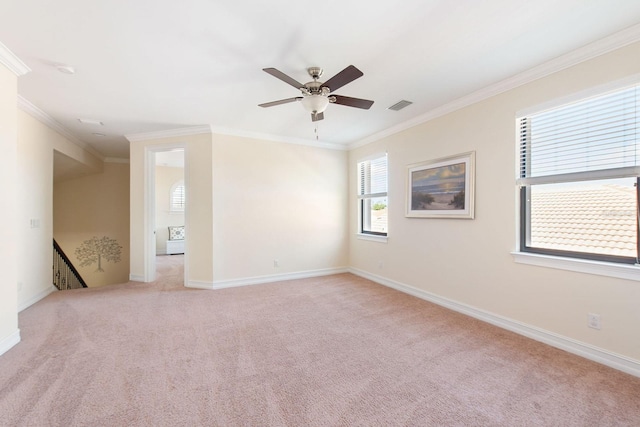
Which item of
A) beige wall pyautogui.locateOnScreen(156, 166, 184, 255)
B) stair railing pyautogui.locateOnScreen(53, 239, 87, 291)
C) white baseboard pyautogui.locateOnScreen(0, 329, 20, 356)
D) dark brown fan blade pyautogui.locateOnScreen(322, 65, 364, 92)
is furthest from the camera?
beige wall pyautogui.locateOnScreen(156, 166, 184, 255)

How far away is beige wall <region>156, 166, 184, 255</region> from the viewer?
813cm

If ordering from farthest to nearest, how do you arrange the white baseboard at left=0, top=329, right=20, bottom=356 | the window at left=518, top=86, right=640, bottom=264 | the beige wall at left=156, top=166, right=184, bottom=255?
the beige wall at left=156, top=166, right=184, bottom=255 → the white baseboard at left=0, top=329, right=20, bottom=356 → the window at left=518, top=86, right=640, bottom=264

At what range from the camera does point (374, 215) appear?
493 centimetres

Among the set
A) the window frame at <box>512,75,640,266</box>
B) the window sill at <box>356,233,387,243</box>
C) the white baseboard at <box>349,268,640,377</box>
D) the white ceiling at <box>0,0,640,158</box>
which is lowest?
the white baseboard at <box>349,268,640,377</box>

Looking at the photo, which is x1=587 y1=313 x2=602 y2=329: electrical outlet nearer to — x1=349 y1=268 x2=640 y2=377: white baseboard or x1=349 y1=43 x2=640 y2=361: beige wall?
x1=349 y1=43 x2=640 y2=361: beige wall

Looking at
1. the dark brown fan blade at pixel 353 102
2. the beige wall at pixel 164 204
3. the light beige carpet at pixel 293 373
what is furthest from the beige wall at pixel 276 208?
the beige wall at pixel 164 204

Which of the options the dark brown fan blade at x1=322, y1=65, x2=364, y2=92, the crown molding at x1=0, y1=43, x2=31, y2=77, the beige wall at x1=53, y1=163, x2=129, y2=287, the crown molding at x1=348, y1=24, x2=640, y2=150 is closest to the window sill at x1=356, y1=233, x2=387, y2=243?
the crown molding at x1=348, y1=24, x2=640, y2=150

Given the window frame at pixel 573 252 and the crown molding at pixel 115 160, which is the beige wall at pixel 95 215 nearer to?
the crown molding at pixel 115 160

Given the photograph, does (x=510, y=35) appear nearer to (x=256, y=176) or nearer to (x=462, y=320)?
(x=462, y=320)

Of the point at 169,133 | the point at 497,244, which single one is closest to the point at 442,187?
the point at 497,244

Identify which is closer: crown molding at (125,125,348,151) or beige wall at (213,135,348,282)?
crown molding at (125,125,348,151)

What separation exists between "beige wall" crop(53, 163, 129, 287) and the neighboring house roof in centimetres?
757

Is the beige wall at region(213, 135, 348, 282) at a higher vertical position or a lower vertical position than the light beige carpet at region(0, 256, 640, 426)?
higher

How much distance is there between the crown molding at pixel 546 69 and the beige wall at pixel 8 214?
4.38 metres
